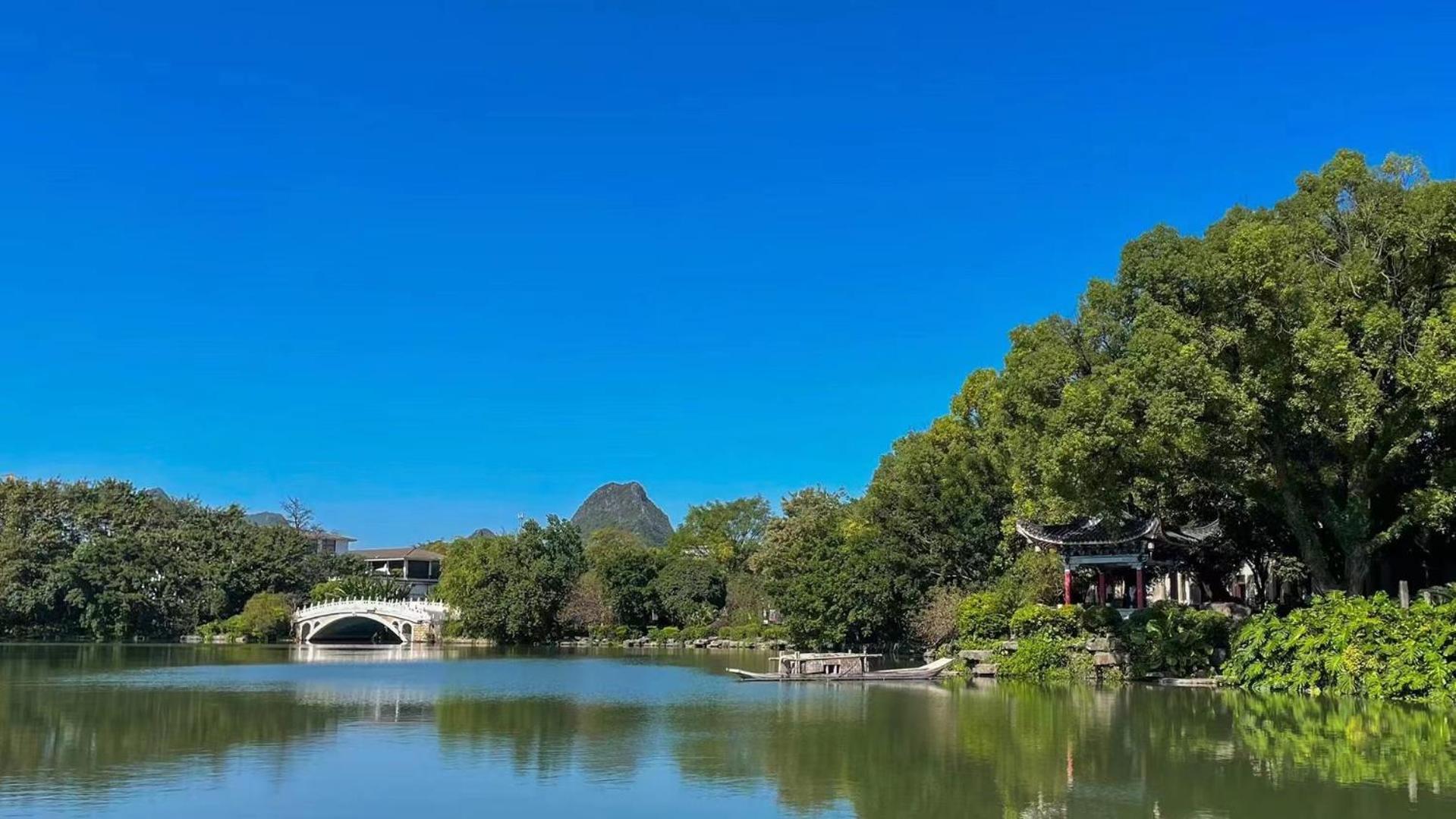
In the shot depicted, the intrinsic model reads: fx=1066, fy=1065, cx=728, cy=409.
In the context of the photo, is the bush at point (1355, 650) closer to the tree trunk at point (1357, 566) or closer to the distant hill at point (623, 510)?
the tree trunk at point (1357, 566)

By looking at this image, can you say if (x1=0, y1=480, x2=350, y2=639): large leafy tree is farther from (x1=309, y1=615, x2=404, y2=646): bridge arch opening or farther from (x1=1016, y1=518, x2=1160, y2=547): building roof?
(x1=1016, y1=518, x2=1160, y2=547): building roof

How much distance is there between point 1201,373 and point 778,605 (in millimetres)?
19207

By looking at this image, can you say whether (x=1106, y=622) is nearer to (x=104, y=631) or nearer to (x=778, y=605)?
(x=778, y=605)

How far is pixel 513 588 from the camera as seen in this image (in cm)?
4472

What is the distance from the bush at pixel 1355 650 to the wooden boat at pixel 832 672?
6328 mm

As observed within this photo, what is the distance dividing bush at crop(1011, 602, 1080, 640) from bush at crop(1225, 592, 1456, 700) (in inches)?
140

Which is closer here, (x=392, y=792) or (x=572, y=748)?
(x=392, y=792)

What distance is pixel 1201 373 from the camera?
53.4 ft

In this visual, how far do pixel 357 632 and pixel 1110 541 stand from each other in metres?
42.0

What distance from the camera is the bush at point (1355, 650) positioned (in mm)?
16672

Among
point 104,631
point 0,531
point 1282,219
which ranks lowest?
point 104,631

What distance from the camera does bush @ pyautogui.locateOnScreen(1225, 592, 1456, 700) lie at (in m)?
16.7

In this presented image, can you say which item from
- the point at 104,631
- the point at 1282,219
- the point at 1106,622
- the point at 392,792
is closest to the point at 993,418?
the point at 1106,622

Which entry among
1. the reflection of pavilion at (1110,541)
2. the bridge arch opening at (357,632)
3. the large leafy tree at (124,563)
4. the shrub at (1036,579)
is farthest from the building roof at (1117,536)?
the large leafy tree at (124,563)
